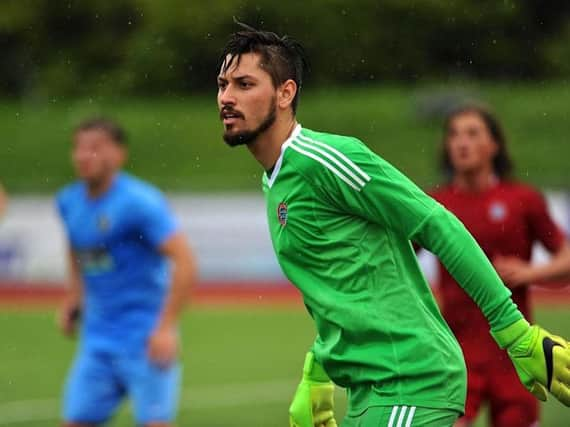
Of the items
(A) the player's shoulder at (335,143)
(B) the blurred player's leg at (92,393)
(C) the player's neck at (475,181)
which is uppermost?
(A) the player's shoulder at (335,143)

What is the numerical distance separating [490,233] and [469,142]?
47cm

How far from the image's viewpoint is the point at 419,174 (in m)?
26.5

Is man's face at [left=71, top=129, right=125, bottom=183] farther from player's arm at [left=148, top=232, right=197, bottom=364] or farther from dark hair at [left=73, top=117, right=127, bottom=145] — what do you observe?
player's arm at [left=148, top=232, right=197, bottom=364]

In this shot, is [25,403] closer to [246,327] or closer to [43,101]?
[246,327]

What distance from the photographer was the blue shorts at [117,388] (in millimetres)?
7207

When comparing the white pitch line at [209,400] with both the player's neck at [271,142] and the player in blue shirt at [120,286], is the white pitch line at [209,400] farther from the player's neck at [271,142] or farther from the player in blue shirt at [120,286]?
the player's neck at [271,142]

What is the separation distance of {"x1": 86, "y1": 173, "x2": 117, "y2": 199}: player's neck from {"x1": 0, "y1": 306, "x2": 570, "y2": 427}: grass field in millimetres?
2827

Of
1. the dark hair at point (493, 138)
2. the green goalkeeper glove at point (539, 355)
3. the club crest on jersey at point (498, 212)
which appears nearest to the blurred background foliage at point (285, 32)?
the dark hair at point (493, 138)

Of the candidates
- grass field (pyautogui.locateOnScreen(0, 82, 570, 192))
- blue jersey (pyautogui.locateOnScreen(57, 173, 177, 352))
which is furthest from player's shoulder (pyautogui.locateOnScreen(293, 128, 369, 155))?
grass field (pyautogui.locateOnScreen(0, 82, 570, 192))

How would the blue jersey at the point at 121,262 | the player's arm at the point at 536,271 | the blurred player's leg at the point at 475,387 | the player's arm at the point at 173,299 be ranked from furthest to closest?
the blue jersey at the point at 121,262
the player's arm at the point at 173,299
the blurred player's leg at the point at 475,387
the player's arm at the point at 536,271

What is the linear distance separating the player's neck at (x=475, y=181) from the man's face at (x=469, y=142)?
5cm

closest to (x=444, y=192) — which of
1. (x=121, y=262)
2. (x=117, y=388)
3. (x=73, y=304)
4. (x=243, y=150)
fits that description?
(x=121, y=262)

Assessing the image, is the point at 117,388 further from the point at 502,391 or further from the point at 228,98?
the point at 228,98

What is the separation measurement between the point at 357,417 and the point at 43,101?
28.5 meters
